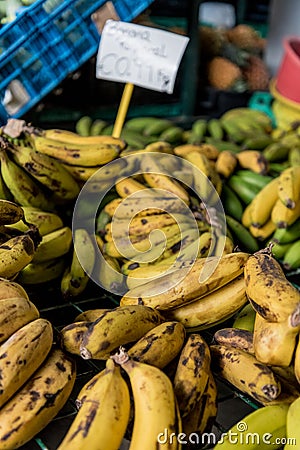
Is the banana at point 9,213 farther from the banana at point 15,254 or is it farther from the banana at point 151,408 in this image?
the banana at point 151,408

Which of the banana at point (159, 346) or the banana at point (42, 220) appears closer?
the banana at point (159, 346)

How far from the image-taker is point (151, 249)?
124 centimetres

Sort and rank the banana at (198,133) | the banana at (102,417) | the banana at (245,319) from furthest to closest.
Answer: the banana at (198,133), the banana at (245,319), the banana at (102,417)

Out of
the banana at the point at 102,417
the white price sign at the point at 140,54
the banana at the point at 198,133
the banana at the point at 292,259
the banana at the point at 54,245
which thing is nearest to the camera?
the banana at the point at 102,417

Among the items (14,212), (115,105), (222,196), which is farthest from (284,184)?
(115,105)

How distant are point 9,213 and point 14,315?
0.86 feet

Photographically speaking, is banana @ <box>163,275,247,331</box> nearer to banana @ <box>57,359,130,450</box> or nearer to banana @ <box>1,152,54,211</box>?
banana @ <box>57,359,130,450</box>

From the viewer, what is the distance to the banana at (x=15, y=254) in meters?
0.99

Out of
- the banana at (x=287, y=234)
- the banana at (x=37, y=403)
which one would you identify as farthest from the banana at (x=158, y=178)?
the banana at (x=37, y=403)

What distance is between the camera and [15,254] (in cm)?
100

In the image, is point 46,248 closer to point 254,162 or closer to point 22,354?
point 22,354

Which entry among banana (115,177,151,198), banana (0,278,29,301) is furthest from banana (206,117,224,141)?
banana (0,278,29,301)

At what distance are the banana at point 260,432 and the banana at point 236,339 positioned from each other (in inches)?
4.1

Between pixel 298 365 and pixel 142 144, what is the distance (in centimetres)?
117
